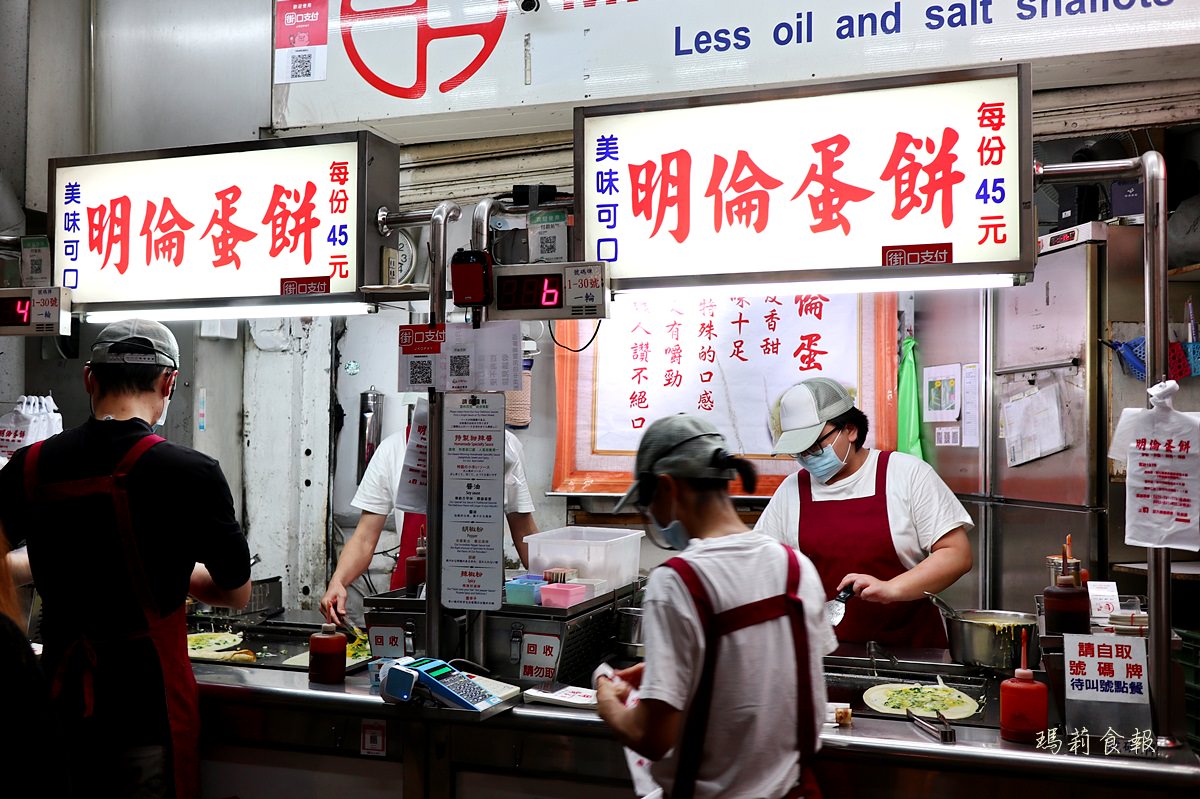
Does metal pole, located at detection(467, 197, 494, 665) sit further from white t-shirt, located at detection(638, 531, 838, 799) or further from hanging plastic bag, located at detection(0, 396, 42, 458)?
hanging plastic bag, located at detection(0, 396, 42, 458)

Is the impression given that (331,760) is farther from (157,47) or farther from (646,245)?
(157,47)

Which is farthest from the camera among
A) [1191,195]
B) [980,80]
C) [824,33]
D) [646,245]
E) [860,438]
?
[1191,195]

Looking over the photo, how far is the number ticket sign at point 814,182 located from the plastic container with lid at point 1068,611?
2.90 feet

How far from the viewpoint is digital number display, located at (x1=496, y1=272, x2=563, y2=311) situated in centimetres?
261

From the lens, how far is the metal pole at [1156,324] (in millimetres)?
2258

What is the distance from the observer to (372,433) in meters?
5.33

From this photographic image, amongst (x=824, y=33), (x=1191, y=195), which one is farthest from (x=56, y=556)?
(x=1191, y=195)

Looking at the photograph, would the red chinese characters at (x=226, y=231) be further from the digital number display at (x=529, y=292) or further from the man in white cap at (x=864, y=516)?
the man in white cap at (x=864, y=516)

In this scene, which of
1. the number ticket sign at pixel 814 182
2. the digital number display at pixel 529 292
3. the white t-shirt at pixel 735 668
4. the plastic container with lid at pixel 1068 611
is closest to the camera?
the white t-shirt at pixel 735 668

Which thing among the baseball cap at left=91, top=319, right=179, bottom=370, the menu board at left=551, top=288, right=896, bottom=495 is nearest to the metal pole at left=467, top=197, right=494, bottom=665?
the baseball cap at left=91, top=319, right=179, bottom=370

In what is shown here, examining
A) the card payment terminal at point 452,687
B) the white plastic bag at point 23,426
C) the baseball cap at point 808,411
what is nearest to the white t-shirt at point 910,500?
the baseball cap at point 808,411

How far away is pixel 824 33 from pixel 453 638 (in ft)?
8.20

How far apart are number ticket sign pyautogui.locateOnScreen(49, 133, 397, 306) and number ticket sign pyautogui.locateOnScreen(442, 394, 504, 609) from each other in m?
0.56

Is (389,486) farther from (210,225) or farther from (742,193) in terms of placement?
(742,193)
